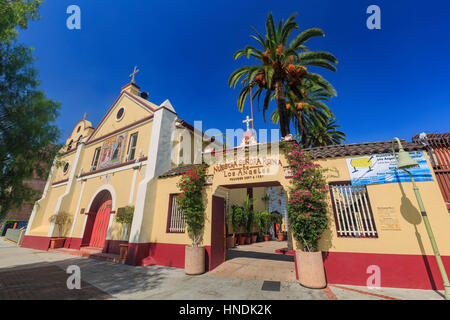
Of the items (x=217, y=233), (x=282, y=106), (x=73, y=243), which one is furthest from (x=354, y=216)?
(x=73, y=243)


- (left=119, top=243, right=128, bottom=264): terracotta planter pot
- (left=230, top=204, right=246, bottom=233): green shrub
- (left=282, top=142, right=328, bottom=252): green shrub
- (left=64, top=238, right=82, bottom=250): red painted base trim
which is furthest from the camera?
(left=230, top=204, right=246, bottom=233): green shrub

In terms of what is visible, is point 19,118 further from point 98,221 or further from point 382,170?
point 382,170

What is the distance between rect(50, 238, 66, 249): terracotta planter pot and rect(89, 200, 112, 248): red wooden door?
3.13m

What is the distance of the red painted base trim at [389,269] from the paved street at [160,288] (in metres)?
0.24

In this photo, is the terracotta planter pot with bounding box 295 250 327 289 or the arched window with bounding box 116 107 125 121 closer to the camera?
the terracotta planter pot with bounding box 295 250 327 289

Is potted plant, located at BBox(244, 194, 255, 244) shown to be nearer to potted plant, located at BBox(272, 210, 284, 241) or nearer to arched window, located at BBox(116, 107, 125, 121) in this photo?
potted plant, located at BBox(272, 210, 284, 241)

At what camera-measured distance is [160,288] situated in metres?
6.08

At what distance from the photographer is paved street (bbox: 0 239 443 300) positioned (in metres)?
5.18

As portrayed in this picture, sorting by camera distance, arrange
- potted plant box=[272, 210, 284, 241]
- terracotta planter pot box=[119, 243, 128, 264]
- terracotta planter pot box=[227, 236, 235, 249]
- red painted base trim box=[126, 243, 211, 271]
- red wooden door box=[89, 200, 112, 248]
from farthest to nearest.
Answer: potted plant box=[272, 210, 284, 241]
terracotta planter pot box=[227, 236, 235, 249]
red wooden door box=[89, 200, 112, 248]
terracotta planter pot box=[119, 243, 128, 264]
red painted base trim box=[126, 243, 211, 271]

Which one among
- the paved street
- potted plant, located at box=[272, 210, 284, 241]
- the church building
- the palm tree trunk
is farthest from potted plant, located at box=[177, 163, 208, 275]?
potted plant, located at box=[272, 210, 284, 241]

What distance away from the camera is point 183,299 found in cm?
512

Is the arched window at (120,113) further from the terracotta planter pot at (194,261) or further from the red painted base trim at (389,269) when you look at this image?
the red painted base trim at (389,269)

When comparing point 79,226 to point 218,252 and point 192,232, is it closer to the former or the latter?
point 192,232

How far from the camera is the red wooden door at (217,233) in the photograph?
8476 mm
